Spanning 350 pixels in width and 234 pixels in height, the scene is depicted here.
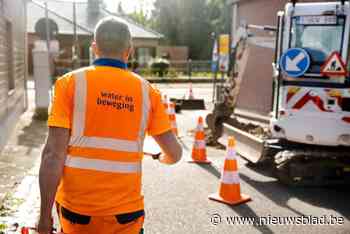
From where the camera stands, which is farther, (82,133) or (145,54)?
(145,54)

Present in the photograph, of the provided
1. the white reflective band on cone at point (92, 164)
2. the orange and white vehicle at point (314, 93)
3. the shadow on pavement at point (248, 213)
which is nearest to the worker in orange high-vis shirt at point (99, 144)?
the white reflective band on cone at point (92, 164)

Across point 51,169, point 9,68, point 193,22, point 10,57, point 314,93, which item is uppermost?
point 193,22

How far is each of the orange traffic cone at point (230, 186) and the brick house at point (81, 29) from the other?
30.9 meters

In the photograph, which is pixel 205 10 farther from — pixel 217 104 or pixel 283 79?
pixel 283 79

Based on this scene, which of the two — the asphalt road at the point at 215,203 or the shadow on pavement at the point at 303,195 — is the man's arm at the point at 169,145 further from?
the shadow on pavement at the point at 303,195

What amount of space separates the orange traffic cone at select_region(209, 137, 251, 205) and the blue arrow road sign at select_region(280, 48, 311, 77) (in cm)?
143

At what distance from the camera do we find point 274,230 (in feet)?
16.5

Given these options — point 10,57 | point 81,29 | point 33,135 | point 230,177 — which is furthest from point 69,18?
point 230,177

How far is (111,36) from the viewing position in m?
2.46

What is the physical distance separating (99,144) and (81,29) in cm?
3666

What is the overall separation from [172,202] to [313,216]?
5.82ft

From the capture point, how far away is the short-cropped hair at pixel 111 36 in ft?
8.05

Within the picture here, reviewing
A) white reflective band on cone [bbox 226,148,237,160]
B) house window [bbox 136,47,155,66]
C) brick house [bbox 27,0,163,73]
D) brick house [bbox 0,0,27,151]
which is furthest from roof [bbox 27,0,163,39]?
white reflective band on cone [bbox 226,148,237,160]

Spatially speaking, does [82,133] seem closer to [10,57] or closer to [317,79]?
[317,79]
